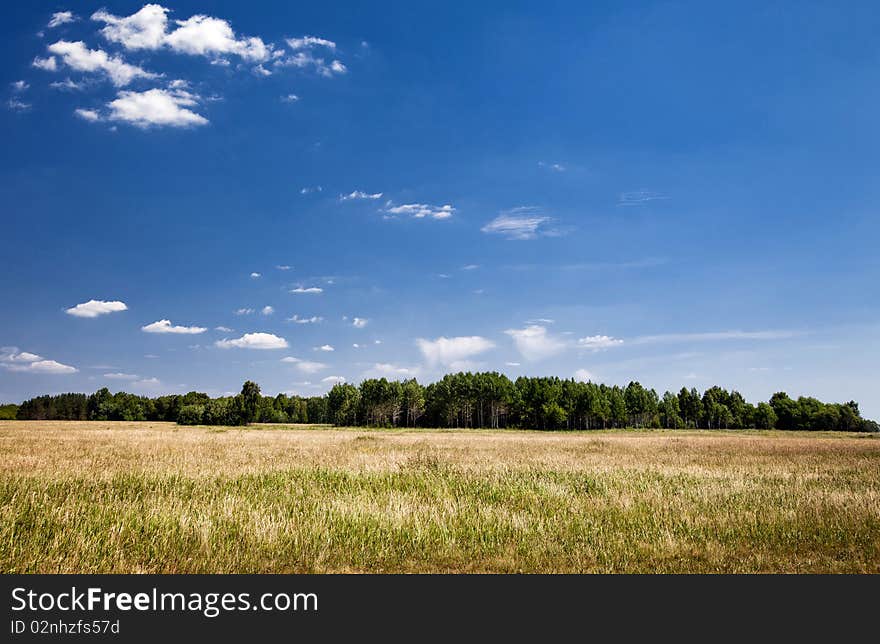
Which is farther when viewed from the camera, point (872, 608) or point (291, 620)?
point (872, 608)

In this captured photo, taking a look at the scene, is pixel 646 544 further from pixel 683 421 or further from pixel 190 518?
pixel 683 421

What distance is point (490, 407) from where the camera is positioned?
122 m

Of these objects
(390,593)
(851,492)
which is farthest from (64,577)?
(851,492)

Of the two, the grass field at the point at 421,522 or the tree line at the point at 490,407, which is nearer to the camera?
the grass field at the point at 421,522

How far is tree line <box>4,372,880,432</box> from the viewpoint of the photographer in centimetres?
11619

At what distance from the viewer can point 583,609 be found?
6.47 metres

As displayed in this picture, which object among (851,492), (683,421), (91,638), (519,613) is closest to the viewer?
(91,638)

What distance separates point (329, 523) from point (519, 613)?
4.84 m

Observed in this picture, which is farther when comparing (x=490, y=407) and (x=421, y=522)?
(x=490, y=407)

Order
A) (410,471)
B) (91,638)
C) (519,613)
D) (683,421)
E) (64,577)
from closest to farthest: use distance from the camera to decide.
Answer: (91,638)
(519,613)
(64,577)
(410,471)
(683,421)

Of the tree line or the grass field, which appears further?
the tree line

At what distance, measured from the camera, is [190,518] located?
9.73 meters

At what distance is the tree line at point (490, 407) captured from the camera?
116 meters

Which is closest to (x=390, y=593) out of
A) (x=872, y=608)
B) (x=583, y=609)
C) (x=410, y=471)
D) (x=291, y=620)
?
(x=291, y=620)
